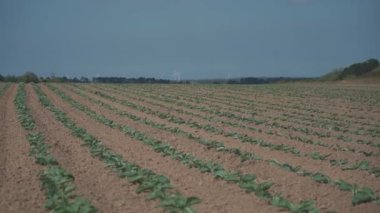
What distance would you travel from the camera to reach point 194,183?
745 centimetres

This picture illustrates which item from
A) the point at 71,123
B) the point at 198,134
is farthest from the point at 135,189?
the point at 71,123

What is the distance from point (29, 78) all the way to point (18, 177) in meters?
58.9

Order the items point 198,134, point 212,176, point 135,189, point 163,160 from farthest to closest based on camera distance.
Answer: point 198,134 < point 163,160 < point 212,176 < point 135,189

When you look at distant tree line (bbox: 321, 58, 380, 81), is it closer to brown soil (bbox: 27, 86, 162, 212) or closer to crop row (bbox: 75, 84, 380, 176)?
crop row (bbox: 75, 84, 380, 176)

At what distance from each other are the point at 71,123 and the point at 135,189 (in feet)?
26.5

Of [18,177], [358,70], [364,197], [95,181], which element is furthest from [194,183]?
[358,70]

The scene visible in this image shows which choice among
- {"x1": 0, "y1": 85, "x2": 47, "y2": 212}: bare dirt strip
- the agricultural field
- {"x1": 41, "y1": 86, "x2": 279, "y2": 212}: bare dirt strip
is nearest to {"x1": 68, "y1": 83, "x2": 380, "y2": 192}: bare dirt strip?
the agricultural field

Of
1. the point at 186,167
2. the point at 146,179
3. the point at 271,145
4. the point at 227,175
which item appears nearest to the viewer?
the point at 146,179

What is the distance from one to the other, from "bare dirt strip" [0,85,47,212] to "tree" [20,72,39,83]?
5333 centimetres

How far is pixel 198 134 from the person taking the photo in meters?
12.7

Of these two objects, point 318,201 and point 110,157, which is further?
point 110,157

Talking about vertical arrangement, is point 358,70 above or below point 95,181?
above

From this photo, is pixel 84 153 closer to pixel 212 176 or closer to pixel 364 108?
pixel 212 176

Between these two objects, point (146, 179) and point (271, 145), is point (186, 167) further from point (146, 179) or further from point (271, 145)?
point (271, 145)
